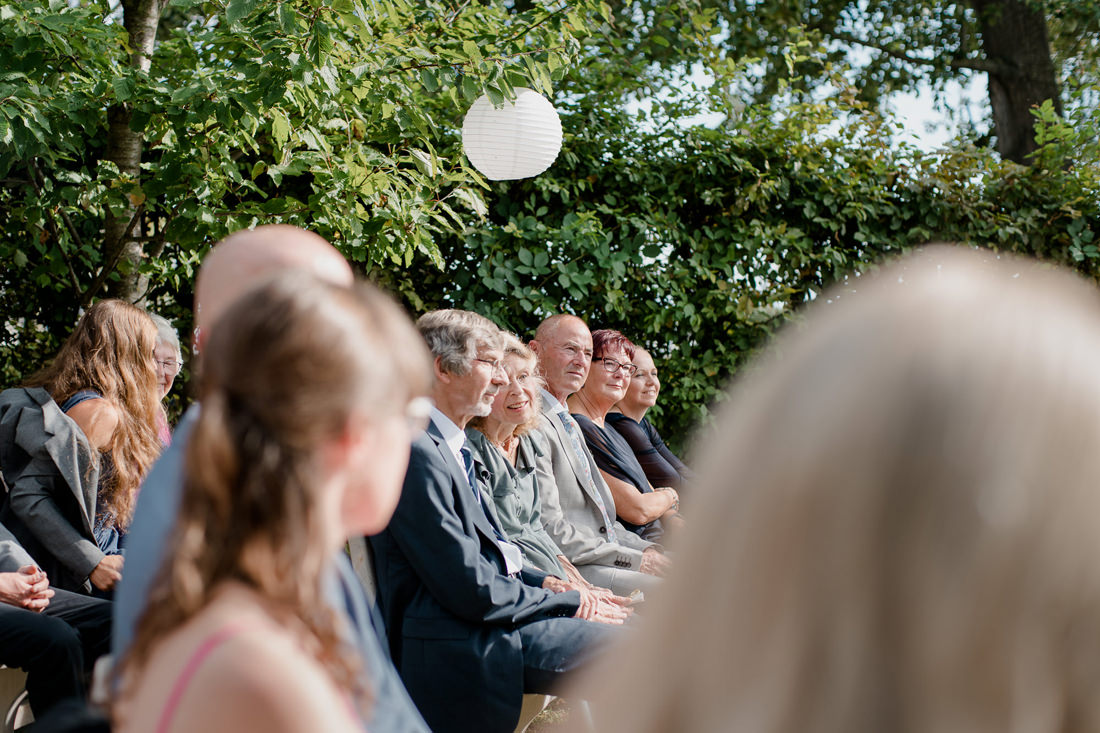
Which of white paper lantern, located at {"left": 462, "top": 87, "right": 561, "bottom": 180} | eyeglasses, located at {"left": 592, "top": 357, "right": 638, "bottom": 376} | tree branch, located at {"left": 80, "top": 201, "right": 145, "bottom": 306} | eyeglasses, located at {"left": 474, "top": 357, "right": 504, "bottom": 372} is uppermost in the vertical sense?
white paper lantern, located at {"left": 462, "top": 87, "right": 561, "bottom": 180}

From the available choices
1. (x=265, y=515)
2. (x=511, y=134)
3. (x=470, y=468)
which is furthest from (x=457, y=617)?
(x=511, y=134)

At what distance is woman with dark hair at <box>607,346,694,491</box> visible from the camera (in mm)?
5168

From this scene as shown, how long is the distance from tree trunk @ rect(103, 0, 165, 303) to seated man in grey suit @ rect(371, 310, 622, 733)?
246 centimetres

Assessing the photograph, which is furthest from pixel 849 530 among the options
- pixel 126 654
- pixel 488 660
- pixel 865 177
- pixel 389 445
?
pixel 865 177

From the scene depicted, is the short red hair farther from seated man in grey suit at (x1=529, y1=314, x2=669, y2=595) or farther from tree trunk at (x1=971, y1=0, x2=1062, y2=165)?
tree trunk at (x1=971, y1=0, x2=1062, y2=165)

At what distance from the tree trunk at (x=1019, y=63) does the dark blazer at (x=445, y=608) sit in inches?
390

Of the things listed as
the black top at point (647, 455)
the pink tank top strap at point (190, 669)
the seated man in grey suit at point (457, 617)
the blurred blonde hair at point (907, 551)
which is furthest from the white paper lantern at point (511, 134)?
the blurred blonde hair at point (907, 551)

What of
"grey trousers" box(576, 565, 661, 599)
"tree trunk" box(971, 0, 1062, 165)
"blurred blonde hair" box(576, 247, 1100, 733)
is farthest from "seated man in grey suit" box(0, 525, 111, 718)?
"tree trunk" box(971, 0, 1062, 165)

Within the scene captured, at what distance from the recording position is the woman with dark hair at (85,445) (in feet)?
10.2

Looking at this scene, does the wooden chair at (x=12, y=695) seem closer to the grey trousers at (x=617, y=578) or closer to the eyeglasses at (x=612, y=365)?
the grey trousers at (x=617, y=578)

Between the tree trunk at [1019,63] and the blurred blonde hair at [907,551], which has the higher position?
the tree trunk at [1019,63]

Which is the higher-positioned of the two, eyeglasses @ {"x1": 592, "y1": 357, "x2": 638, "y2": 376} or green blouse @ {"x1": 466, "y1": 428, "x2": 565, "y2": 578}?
eyeglasses @ {"x1": 592, "y1": 357, "x2": 638, "y2": 376}

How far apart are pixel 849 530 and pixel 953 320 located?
174 mm

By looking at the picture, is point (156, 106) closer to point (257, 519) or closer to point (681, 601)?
point (257, 519)
